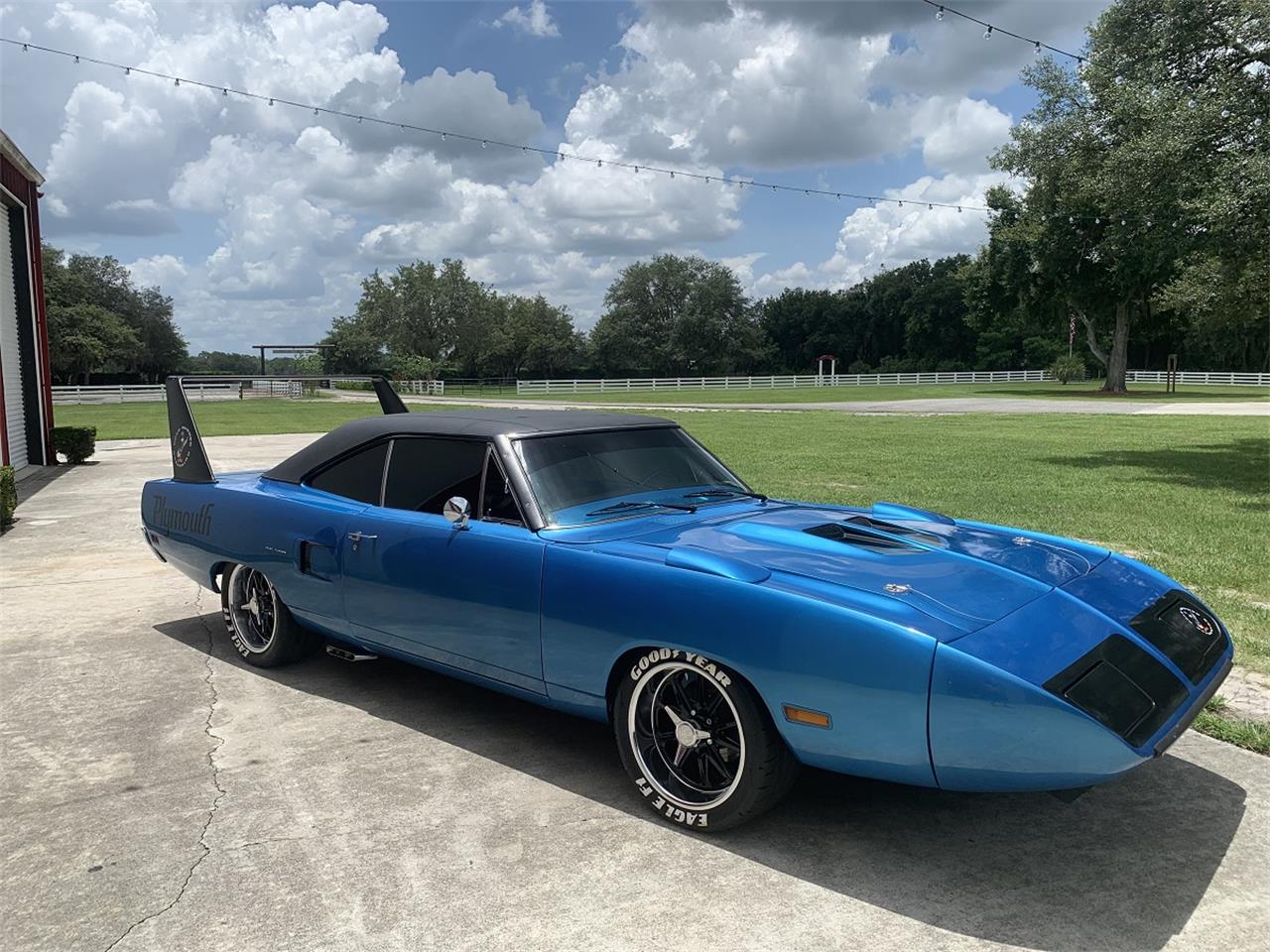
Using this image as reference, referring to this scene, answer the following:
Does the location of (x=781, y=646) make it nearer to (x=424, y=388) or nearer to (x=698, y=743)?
(x=698, y=743)

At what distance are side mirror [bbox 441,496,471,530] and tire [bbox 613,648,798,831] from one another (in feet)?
3.19

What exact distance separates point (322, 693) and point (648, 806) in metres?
2.06

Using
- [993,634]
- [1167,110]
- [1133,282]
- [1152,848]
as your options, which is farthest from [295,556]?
[1133,282]

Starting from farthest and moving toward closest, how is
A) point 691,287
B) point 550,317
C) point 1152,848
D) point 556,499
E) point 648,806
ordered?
point 550,317
point 691,287
point 556,499
point 648,806
point 1152,848

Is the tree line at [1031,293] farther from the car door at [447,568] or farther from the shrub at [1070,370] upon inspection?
the car door at [447,568]

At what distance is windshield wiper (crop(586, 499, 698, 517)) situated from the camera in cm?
390

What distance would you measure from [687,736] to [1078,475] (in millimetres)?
11589

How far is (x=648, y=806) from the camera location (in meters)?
3.33

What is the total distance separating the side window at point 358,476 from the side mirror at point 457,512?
725 mm


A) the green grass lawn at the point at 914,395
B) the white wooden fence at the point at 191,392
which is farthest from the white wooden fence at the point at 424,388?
the green grass lawn at the point at 914,395

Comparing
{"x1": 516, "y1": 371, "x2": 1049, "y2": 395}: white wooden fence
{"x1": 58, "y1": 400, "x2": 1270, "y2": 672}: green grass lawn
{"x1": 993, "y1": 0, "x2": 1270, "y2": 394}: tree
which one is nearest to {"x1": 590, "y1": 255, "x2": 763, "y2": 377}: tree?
{"x1": 516, "y1": 371, "x2": 1049, "y2": 395}: white wooden fence

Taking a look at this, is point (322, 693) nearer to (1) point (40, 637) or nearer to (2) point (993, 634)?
(1) point (40, 637)

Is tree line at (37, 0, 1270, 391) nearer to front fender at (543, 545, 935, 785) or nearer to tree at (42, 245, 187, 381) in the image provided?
tree at (42, 245, 187, 381)

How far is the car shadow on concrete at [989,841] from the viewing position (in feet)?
8.71
